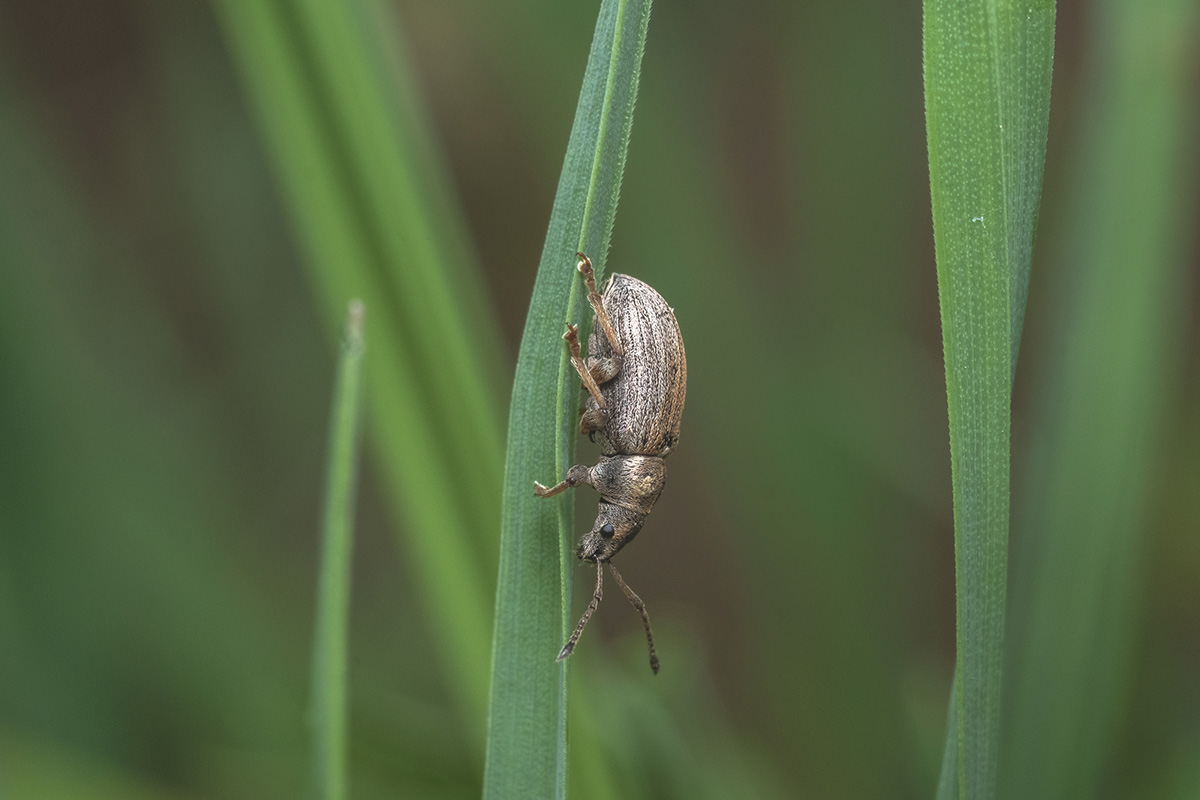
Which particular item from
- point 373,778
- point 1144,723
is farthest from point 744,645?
point 373,778

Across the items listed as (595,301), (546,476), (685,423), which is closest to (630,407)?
(595,301)

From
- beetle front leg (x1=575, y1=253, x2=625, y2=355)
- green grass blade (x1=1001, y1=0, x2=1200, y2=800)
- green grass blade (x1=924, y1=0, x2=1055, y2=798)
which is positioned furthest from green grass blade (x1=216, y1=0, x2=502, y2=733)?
green grass blade (x1=1001, y1=0, x2=1200, y2=800)

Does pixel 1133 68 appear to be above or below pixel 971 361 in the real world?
above

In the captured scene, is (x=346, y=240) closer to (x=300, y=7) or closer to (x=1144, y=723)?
(x=300, y=7)

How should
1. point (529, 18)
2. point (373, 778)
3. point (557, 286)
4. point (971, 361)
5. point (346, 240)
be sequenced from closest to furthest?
1. point (971, 361)
2. point (557, 286)
3. point (346, 240)
4. point (373, 778)
5. point (529, 18)

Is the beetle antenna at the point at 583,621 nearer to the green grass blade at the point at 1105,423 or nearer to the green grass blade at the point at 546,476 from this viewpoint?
the green grass blade at the point at 546,476

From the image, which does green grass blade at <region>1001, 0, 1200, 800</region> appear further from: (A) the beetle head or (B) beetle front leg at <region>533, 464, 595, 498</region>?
(B) beetle front leg at <region>533, 464, 595, 498</region>
